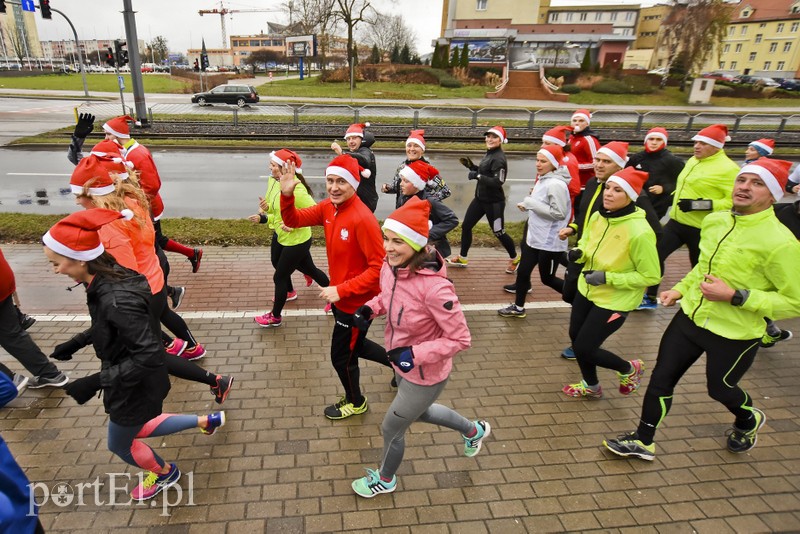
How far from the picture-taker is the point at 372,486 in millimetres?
3303

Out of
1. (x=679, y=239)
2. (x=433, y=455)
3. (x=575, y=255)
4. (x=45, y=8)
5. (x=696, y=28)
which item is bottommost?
(x=433, y=455)

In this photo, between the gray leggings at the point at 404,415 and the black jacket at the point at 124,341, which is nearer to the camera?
the black jacket at the point at 124,341

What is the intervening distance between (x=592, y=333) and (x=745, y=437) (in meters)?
1.40

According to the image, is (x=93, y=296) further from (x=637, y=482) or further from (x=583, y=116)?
(x=583, y=116)

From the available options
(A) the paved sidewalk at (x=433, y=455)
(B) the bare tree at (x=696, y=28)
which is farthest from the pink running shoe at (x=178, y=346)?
(B) the bare tree at (x=696, y=28)

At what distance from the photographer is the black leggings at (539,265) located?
5.55m

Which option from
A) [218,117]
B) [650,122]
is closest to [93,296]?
[218,117]

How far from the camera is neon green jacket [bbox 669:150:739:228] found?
5.26 metres

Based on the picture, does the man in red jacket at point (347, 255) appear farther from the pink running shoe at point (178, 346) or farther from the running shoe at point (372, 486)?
the pink running shoe at point (178, 346)

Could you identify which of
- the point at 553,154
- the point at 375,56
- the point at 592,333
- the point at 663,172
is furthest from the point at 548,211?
the point at 375,56

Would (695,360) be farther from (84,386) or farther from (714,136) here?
(84,386)

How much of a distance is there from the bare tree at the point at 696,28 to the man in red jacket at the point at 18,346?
56.3m

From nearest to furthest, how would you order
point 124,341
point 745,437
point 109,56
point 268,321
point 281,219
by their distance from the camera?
point 124,341 → point 745,437 → point 281,219 → point 268,321 → point 109,56

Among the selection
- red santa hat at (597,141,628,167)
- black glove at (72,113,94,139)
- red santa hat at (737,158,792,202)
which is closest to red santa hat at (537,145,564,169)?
red santa hat at (597,141,628,167)
